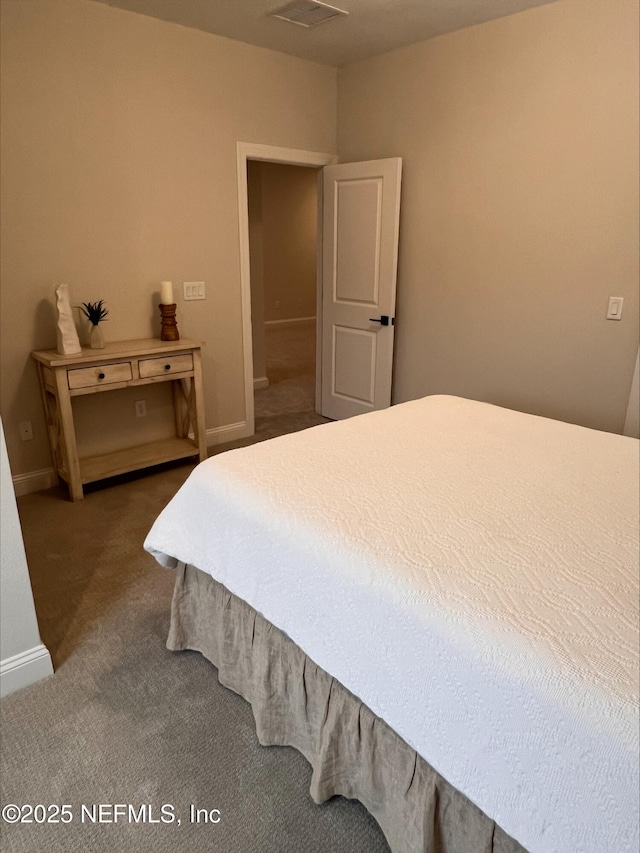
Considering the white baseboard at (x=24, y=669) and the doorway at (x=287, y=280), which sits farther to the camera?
the doorway at (x=287, y=280)

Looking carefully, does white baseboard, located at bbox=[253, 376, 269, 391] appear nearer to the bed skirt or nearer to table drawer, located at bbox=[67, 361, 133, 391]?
table drawer, located at bbox=[67, 361, 133, 391]

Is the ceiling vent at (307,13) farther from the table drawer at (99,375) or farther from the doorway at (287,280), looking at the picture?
the doorway at (287,280)

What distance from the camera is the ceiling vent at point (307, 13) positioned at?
9.51 ft

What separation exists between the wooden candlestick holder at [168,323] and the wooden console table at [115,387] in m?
0.07

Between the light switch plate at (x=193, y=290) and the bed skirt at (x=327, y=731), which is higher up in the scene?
the light switch plate at (x=193, y=290)

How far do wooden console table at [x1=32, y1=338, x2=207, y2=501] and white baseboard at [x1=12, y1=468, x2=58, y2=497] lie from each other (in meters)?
0.10

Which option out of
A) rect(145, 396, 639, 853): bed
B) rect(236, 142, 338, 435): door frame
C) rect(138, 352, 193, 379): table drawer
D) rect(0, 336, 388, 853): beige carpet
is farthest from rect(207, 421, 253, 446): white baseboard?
rect(145, 396, 639, 853): bed

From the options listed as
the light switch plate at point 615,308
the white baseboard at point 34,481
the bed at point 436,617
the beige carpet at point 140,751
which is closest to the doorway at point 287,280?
the white baseboard at point 34,481

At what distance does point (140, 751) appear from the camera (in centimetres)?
165

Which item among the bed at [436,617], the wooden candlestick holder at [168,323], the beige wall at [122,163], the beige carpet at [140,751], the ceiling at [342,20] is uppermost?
the ceiling at [342,20]

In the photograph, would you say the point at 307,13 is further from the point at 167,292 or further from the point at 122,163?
the point at 167,292

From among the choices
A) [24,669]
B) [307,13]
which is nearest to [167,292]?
[307,13]

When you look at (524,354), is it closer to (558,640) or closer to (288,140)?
(288,140)

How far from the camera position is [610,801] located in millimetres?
863
